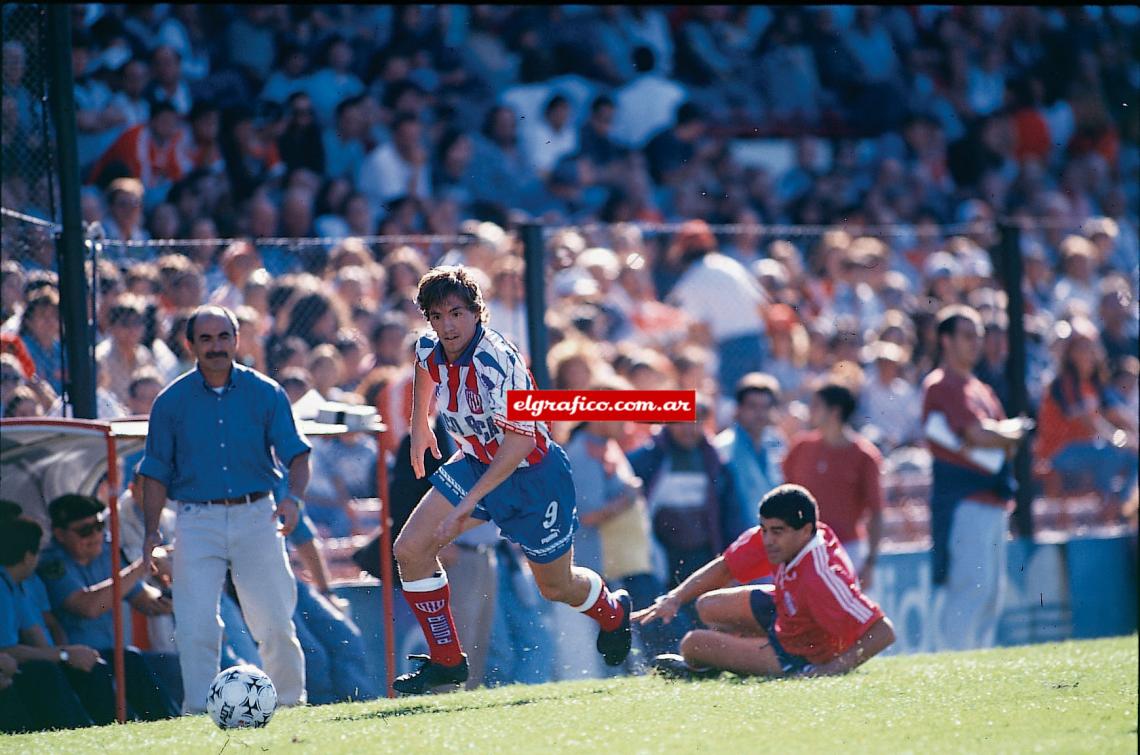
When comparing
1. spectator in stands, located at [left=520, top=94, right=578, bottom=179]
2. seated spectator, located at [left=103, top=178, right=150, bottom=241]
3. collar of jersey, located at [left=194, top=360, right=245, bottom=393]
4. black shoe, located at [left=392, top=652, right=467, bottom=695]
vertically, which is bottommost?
black shoe, located at [left=392, top=652, right=467, bottom=695]

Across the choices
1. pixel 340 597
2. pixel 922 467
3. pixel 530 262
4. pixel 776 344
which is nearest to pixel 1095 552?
pixel 922 467

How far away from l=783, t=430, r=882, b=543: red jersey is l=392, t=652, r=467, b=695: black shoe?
347 cm

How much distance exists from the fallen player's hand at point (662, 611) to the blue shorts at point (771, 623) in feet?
1.24

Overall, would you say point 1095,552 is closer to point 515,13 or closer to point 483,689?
point 483,689

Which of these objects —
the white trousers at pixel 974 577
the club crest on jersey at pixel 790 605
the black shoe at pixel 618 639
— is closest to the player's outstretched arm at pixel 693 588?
the black shoe at pixel 618 639

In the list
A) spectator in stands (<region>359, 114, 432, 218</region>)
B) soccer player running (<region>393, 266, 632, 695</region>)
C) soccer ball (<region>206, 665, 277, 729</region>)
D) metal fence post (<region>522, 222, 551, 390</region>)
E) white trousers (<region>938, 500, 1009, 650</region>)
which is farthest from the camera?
spectator in stands (<region>359, 114, 432, 218</region>)

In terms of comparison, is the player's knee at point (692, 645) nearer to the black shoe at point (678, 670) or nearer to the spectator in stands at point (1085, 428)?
the black shoe at point (678, 670)

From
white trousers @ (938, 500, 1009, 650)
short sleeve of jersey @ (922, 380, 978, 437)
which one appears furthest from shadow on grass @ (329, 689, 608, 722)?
white trousers @ (938, 500, 1009, 650)

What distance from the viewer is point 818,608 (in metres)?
8.51

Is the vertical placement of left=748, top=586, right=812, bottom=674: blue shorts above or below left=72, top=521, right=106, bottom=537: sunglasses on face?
below

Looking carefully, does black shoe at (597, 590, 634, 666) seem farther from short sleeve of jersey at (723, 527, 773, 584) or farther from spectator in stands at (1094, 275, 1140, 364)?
spectator in stands at (1094, 275, 1140, 364)

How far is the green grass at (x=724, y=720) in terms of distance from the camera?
6359mm

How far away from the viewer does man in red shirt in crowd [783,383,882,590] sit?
1097cm

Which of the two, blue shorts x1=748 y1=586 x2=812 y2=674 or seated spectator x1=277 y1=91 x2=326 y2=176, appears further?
seated spectator x1=277 y1=91 x2=326 y2=176
